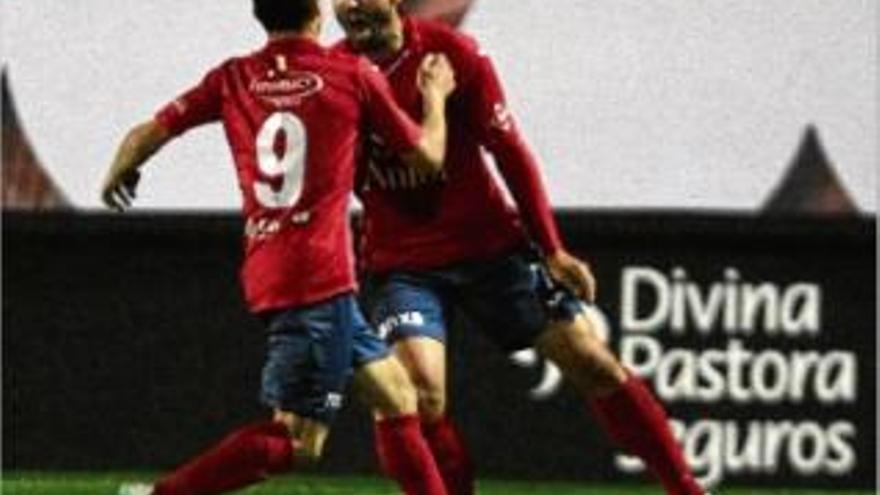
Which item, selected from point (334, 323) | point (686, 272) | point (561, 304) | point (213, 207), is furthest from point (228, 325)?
point (334, 323)

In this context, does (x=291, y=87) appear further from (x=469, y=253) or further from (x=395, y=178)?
(x=469, y=253)

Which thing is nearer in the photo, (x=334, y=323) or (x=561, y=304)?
(x=334, y=323)

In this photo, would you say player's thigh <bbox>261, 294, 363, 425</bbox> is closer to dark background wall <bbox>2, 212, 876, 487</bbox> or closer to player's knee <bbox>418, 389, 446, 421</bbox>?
player's knee <bbox>418, 389, 446, 421</bbox>

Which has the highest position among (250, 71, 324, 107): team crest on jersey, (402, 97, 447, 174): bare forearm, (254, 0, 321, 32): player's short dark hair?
(254, 0, 321, 32): player's short dark hair

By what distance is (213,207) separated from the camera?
33.3 ft

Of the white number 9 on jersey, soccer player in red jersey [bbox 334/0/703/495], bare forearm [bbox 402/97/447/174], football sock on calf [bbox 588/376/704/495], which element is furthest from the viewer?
football sock on calf [bbox 588/376/704/495]

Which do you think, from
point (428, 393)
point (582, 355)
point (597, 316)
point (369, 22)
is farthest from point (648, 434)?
point (597, 316)

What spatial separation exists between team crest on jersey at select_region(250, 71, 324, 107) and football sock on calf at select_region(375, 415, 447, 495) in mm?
872

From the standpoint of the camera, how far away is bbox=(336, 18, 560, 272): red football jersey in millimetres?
7281

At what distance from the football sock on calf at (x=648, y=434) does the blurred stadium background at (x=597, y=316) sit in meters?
2.48

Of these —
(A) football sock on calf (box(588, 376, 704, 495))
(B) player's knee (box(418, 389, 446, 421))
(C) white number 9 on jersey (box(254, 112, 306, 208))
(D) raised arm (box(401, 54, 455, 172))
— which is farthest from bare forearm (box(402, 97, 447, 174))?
(A) football sock on calf (box(588, 376, 704, 495))

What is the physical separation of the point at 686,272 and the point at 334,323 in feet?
12.8

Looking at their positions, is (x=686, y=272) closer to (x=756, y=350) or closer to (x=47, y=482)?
(x=756, y=350)

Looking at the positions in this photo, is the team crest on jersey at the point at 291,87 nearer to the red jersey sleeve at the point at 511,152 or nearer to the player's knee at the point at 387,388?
the player's knee at the point at 387,388
